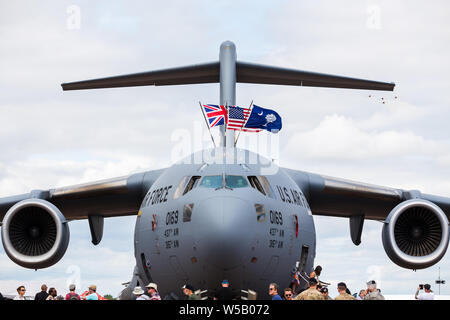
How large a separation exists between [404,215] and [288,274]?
424cm

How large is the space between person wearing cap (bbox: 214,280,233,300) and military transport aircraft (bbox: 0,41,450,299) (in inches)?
3.0

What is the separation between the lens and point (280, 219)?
385 inches

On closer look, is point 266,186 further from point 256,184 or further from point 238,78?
point 238,78

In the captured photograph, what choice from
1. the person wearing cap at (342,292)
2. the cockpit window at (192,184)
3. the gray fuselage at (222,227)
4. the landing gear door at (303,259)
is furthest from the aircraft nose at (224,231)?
the landing gear door at (303,259)

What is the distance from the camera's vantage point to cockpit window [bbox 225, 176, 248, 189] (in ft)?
31.3

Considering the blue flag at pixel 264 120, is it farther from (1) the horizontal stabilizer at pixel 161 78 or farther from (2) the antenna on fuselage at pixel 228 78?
(1) the horizontal stabilizer at pixel 161 78

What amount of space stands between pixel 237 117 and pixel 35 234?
4.73 metres

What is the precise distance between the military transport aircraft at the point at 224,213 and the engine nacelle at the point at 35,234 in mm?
20

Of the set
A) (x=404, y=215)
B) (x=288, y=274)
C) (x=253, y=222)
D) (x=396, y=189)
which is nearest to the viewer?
(x=253, y=222)

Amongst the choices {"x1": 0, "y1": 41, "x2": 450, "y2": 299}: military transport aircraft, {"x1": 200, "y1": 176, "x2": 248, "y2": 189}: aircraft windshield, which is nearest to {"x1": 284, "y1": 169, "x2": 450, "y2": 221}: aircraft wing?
{"x1": 0, "y1": 41, "x2": 450, "y2": 299}: military transport aircraft

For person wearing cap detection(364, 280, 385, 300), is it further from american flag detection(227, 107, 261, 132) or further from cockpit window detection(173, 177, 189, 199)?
american flag detection(227, 107, 261, 132)
